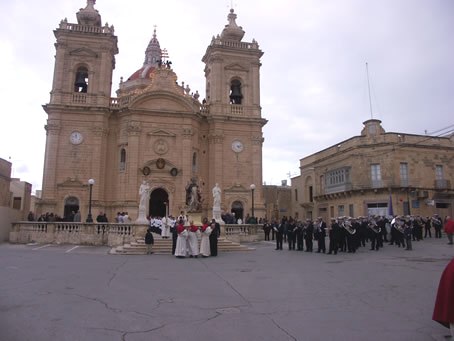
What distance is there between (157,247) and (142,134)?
51.5 ft

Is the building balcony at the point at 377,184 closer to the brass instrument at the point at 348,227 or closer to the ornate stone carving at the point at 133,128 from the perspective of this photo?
the brass instrument at the point at 348,227

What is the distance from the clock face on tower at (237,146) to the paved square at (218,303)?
919 inches

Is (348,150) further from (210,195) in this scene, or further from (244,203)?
(210,195)

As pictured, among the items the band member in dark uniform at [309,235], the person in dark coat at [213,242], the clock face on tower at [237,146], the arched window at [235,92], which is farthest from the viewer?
the arched window at [235,92]

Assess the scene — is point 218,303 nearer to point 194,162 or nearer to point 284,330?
point 284,330

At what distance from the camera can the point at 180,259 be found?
1547cm

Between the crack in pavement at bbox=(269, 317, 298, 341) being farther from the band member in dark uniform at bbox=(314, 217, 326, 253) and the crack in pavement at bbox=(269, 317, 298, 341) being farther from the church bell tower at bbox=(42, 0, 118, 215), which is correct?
the church bell tower at bbox=(42, 0, 118, 215)

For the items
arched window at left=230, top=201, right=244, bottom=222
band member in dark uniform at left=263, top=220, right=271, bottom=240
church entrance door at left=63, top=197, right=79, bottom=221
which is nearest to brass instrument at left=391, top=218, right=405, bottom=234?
band member in dark uniform at left=263, top=220, right=271, bottom=240

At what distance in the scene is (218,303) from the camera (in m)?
7.28

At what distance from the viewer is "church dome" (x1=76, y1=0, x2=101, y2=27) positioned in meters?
35.5

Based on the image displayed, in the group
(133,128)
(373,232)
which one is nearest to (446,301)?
(373,232)

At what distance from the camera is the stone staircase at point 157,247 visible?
58.5 feet

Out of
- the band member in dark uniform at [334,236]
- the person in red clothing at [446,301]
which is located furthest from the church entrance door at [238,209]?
the person in red clothing at [446,301]

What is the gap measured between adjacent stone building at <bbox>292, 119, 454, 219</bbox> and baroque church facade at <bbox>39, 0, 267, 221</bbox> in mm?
9194
